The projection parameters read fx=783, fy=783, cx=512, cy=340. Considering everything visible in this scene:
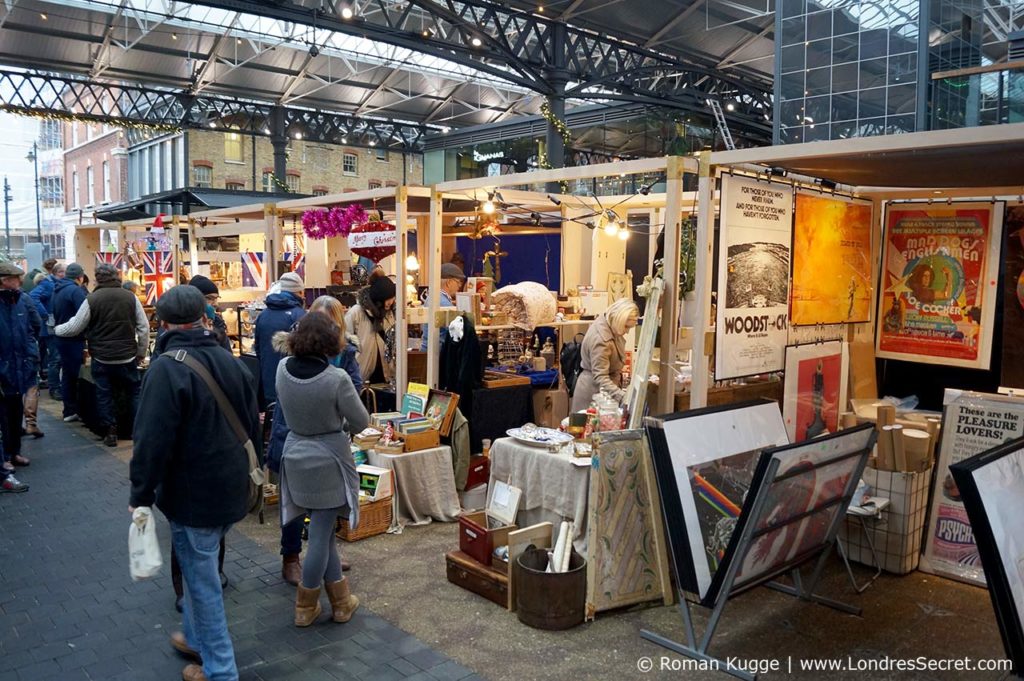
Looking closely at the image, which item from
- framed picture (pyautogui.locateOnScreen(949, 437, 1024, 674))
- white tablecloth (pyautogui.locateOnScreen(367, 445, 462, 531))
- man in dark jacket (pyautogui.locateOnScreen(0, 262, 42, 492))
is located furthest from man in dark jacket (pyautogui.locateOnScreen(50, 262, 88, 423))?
framed picture (pyautogui.locateOnScreen(949, 437, 1024, 674))

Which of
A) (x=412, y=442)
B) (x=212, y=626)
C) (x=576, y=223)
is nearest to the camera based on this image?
(x=212, y=626)

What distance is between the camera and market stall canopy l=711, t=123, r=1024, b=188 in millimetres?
3621

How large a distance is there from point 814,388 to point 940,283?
1.26 meters

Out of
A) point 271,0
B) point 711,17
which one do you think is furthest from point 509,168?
point 271,0

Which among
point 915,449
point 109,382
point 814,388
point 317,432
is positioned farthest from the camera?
point 109,382

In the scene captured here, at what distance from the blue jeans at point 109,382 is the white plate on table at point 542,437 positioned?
4573mm

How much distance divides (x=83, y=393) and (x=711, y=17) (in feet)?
39.9

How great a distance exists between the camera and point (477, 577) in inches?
166

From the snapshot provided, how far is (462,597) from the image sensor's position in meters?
4.21

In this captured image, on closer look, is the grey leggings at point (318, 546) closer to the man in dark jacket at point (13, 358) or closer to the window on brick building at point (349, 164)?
the man in dark jacket at point (13, 358)

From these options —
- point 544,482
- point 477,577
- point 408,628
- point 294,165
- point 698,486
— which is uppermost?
point 294,165

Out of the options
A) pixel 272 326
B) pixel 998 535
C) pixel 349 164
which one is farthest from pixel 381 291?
pixel 349 164

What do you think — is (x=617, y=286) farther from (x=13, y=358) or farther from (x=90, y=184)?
(x=90, y=184)

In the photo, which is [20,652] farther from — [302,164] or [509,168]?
[302,164]
